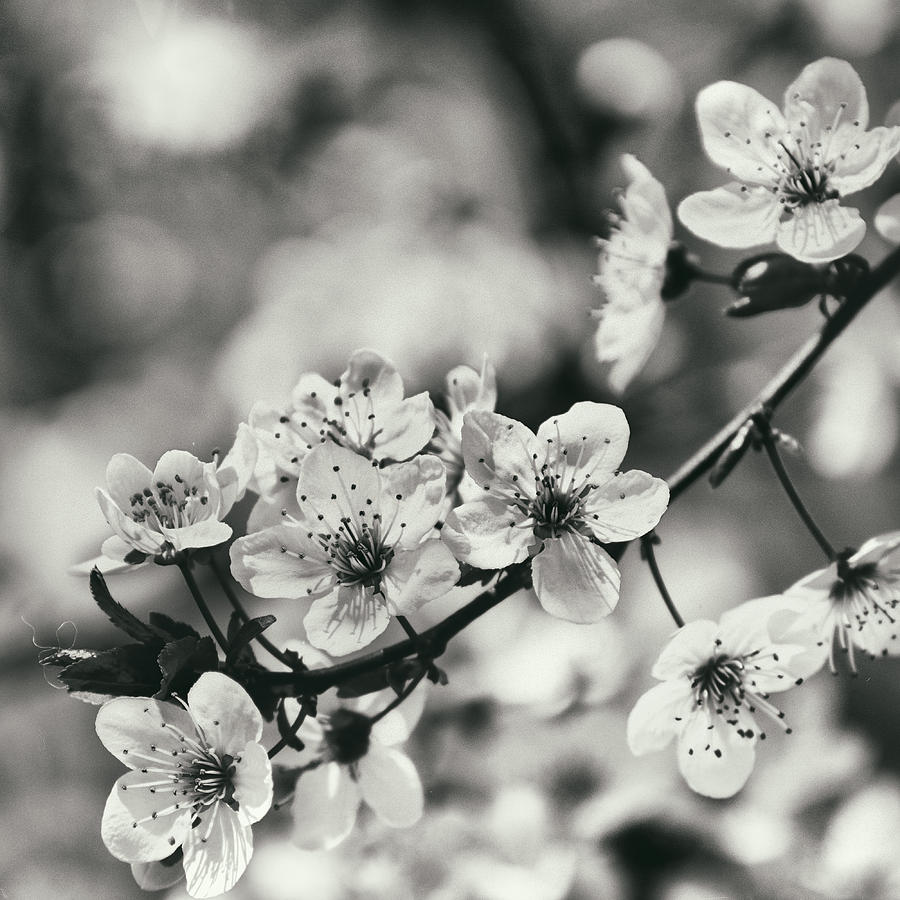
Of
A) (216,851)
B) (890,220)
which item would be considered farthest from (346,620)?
(890,220)

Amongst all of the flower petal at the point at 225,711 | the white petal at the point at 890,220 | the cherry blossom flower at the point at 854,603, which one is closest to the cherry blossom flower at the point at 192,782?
the flower petal at the point at 225,711

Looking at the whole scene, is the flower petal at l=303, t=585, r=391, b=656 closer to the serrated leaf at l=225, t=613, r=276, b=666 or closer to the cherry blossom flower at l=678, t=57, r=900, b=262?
the serrated leaf at l=225, t=613, r=276, b=666

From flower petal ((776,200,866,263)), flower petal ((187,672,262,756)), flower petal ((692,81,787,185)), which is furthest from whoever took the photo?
flower petal ((692,81,787,185))

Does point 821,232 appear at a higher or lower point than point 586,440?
higher

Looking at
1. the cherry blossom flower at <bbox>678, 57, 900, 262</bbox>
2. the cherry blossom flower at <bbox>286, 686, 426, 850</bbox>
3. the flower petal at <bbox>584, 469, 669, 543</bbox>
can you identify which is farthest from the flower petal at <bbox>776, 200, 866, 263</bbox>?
the cherry blossom flower at <bbox>286, 686, 426, 850</bbox>

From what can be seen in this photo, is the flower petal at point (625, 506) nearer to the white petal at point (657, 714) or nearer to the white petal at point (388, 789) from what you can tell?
the white petal at point (657, 714)

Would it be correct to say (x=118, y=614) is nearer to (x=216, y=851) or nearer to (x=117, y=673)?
(x=117, y=673)

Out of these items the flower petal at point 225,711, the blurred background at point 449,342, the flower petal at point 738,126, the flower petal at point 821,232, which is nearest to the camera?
the flower petal at point 225,711
